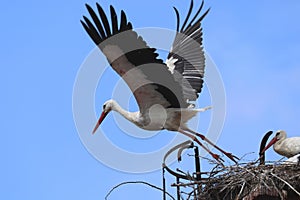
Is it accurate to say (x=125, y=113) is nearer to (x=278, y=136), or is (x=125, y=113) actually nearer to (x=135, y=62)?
(x=135, y=62)

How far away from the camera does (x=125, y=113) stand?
8.26m

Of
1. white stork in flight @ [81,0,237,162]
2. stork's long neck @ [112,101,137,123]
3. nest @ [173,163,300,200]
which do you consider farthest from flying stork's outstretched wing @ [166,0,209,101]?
nest @ [173,163,300,200]

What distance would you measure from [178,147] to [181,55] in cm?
285

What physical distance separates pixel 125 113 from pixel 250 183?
3.16 meters

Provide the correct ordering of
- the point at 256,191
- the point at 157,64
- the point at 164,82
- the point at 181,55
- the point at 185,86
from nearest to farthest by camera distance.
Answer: the point at 256,191, the point at 157,64, the point at 164,82, the point at 185,86, the point at 181,55

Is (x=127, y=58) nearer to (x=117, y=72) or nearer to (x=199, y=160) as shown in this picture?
(x=117, y=72)

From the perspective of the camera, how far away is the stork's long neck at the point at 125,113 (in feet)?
26.6

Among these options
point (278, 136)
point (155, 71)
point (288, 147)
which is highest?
point (155, 71)

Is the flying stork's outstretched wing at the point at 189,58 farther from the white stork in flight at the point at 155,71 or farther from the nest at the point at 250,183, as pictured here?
the nest at the point at 250,183

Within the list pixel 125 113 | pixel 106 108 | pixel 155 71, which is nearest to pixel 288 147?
pixel 155 71

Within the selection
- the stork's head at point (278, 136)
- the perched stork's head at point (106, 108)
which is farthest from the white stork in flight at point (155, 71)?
the stork's head at point (278, 136)

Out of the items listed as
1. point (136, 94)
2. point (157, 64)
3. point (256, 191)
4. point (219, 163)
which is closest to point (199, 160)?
point (219, 163)

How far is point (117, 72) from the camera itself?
7.43 meters

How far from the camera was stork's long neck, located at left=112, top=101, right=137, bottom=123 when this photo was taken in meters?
8.10
